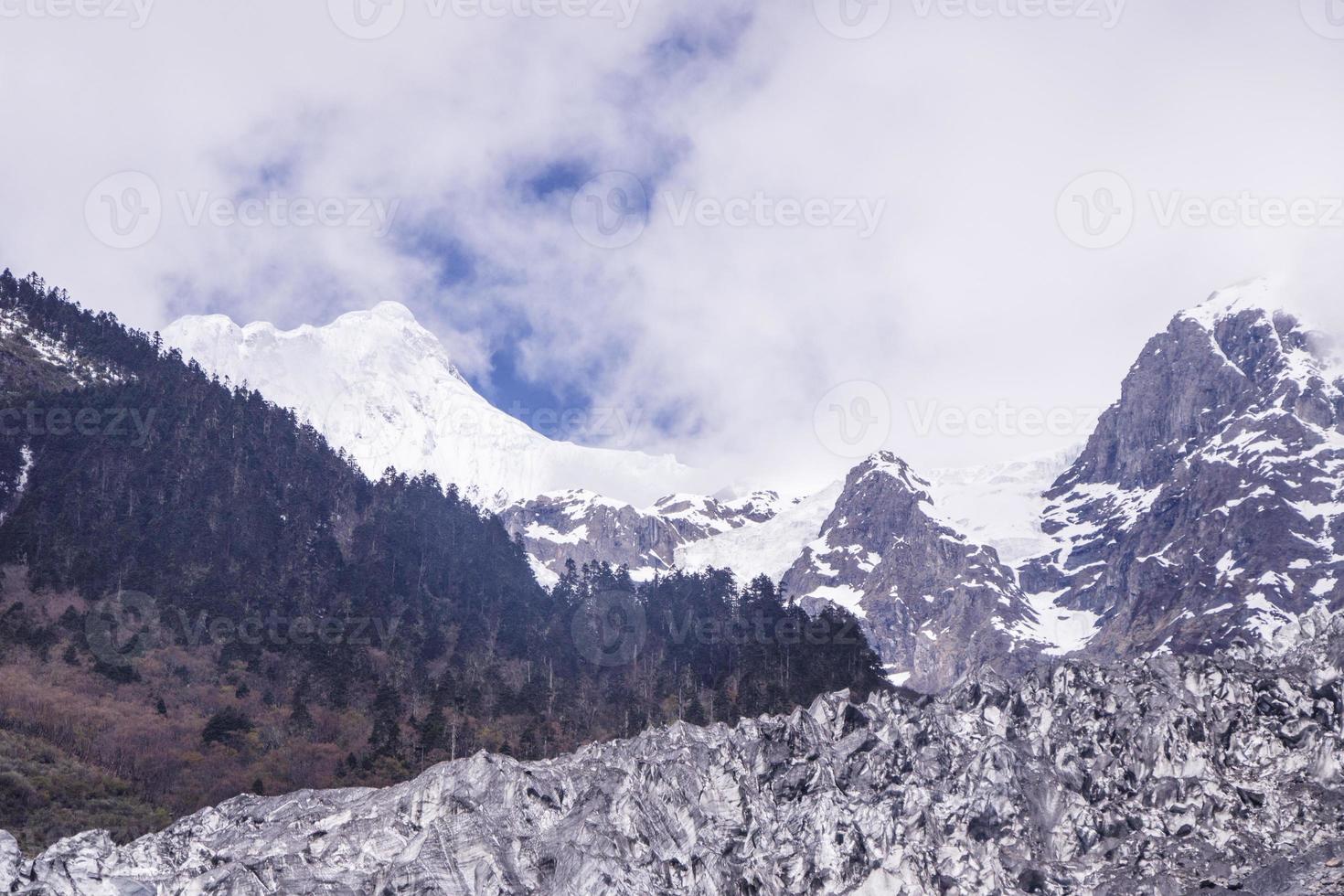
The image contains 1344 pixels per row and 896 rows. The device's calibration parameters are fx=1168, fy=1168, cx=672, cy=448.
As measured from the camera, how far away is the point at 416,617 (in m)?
170

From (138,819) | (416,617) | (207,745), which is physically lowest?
(138,819)

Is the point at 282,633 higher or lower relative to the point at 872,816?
higher

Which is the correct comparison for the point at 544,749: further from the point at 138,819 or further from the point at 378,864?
the point at 378,864

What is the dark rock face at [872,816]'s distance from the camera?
75.2 meters

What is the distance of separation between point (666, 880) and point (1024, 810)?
25786mm

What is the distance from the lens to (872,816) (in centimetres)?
8012

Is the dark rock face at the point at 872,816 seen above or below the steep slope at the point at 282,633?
below

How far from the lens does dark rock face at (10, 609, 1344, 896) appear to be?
247 ft

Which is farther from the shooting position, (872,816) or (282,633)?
(282,633)

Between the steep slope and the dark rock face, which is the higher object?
the steep slope

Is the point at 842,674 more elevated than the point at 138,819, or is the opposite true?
the point at 842,674

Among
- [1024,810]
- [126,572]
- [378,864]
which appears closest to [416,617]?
[126,572]

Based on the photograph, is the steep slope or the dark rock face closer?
the dark rock face

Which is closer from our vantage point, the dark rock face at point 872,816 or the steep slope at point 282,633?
the dark rock face at point 872,816
